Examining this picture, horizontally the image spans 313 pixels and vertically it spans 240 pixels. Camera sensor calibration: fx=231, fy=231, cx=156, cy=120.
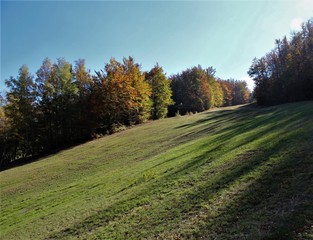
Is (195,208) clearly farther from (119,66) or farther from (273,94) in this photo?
(273,94)

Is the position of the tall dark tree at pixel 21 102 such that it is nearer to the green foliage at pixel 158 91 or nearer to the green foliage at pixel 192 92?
the green foliage at pixel 158 91

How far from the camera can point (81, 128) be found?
116ft

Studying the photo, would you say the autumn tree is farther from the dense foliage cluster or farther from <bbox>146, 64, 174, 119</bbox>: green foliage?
the dense foliage cluster

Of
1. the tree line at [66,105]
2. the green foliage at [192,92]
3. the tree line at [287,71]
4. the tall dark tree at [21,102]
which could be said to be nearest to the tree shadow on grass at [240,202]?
the tree line at [66,105]

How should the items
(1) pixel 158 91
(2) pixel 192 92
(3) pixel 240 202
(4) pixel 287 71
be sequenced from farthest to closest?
(2) pixel 192 92
(1) pixel 158 91
(4) pixel 287 71
(3) pixel 240 202

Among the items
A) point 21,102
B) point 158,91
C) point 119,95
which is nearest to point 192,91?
point 158,91

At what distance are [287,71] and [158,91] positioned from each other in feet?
77.5

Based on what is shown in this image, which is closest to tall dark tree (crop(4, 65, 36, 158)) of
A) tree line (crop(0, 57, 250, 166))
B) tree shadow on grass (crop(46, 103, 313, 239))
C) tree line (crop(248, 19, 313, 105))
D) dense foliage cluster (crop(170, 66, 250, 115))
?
tree line (crop(0, 57, 250, 166))

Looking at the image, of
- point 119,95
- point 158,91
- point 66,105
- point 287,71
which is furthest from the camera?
point 158,91

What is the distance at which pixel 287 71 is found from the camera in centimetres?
3984

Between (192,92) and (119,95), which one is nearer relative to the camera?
(119,95)

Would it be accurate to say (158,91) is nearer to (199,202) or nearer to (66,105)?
(66,105)

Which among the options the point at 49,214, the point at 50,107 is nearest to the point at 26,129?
the point at 50,107

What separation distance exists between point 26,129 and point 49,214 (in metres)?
30.0
